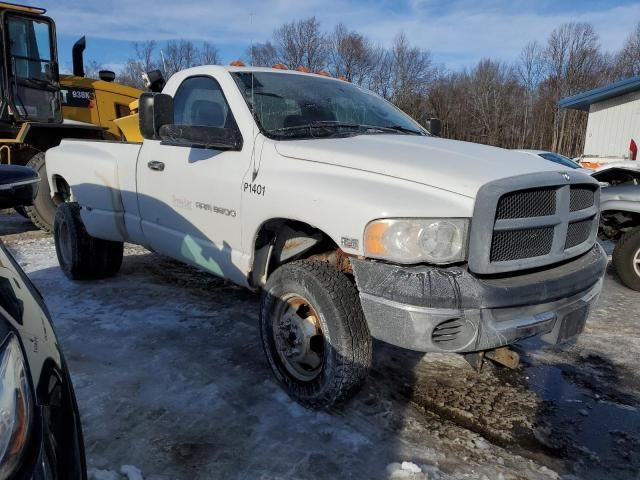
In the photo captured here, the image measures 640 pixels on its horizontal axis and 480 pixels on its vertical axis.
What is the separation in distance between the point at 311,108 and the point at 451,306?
1.94 meters

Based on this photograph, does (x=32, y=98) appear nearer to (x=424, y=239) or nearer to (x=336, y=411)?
(x=336, y=411)

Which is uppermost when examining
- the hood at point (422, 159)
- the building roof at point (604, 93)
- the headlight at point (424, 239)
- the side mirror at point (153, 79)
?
the building roof at point (604, 93)

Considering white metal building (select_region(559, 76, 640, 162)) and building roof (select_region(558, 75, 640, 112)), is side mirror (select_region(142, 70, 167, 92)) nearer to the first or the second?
white metal building (select_region(559, 76, 640, 162))

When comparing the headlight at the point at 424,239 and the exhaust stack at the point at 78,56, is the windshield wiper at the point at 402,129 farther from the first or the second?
the exhaust stack at the point at 78,56

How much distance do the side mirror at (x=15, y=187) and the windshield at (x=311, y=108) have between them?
1485 mm

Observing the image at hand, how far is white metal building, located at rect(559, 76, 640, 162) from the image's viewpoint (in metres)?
17.4

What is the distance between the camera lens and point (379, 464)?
258cm

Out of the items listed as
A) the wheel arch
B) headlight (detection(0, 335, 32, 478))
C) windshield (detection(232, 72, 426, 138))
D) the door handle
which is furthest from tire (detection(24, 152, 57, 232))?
headlight (detection(0, 335, 32, 478))

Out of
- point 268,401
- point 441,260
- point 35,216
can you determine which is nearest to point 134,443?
point 268,401

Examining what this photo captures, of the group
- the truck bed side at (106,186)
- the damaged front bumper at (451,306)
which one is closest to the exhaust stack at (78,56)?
the truck bed side at (106,186)

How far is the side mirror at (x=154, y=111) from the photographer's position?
3.63 metres

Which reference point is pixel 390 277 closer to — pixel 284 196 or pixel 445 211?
pixel 445 211

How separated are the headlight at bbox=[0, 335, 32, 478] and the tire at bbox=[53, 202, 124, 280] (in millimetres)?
4179

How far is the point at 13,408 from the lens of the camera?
1.25 metres
